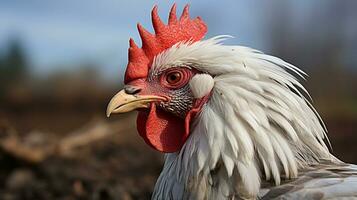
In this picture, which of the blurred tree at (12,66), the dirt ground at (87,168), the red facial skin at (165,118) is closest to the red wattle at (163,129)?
the red facial skin at (165,118)

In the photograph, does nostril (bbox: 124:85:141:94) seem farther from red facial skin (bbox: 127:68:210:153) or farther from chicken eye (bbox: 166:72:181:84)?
chicken eye (bbox: 166:72:181:84)

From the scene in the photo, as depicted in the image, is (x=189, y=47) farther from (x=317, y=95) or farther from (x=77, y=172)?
(x=317, y=95)

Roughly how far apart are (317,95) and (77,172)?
15.4m

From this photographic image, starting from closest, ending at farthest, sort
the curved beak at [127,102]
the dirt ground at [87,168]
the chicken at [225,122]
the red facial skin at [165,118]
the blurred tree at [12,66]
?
the chicken at [225,122]
the curved beak at [127,102]
the red facial skin at [165,118]
the dirt ground at [87,168]
the blurred tree at [12,66]

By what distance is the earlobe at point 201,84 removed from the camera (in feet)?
12.5

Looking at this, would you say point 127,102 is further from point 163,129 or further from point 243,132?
point 243,132

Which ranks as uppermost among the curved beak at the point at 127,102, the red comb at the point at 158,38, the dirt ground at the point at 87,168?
the red comb at the point at 158,38

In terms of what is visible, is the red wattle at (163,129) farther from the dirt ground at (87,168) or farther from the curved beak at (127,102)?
the dirt ground at (87,168)

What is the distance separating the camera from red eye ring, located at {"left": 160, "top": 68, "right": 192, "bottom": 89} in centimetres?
389

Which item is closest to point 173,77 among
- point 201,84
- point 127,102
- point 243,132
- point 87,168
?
point 201,84

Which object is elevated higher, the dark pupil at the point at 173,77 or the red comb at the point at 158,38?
the red comb at the point at 158,38

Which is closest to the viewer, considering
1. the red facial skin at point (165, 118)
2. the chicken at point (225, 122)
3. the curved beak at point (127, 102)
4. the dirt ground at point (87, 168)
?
the chicken at point (225, 122)

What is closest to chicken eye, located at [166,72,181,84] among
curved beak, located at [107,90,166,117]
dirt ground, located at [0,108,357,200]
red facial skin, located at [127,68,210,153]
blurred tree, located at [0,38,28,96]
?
red facial skin, located at [127,68,210,153]

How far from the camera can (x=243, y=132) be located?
144 inches
